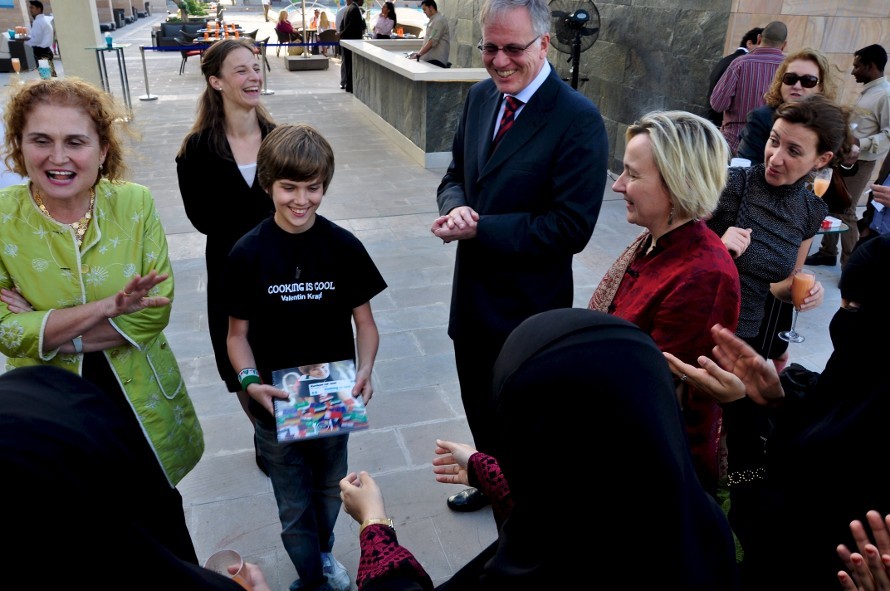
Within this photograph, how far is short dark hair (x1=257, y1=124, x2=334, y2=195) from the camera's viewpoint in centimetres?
220

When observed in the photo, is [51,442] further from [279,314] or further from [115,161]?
[115,161]

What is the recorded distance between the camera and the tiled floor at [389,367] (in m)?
2.96

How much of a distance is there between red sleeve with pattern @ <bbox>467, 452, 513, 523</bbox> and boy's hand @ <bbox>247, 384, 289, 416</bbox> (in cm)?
67

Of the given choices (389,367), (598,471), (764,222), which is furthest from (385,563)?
(389,367)

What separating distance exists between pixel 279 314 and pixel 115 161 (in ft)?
2.51

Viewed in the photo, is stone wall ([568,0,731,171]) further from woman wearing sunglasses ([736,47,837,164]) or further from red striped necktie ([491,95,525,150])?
red striped necktie ([491,95,525,150])

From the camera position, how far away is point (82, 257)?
2072mm

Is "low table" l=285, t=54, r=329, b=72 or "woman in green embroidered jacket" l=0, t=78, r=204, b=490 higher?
"woman in green embroidered jacket" l=0, t=78, r=204, b=490

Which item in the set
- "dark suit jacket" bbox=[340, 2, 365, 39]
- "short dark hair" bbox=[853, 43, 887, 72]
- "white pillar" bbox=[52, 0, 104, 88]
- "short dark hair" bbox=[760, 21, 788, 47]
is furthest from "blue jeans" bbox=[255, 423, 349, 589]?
"dark suit jacket" bbox=[340, 2, 365, 39]

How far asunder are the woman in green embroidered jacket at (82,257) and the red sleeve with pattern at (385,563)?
1088mm

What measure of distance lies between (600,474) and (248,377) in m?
1.46

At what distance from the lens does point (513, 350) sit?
4.27 ft

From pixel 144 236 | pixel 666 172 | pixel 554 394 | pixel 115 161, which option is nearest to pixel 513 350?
pixel 554 394

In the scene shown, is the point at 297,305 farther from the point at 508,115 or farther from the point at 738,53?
the point at 738,53
